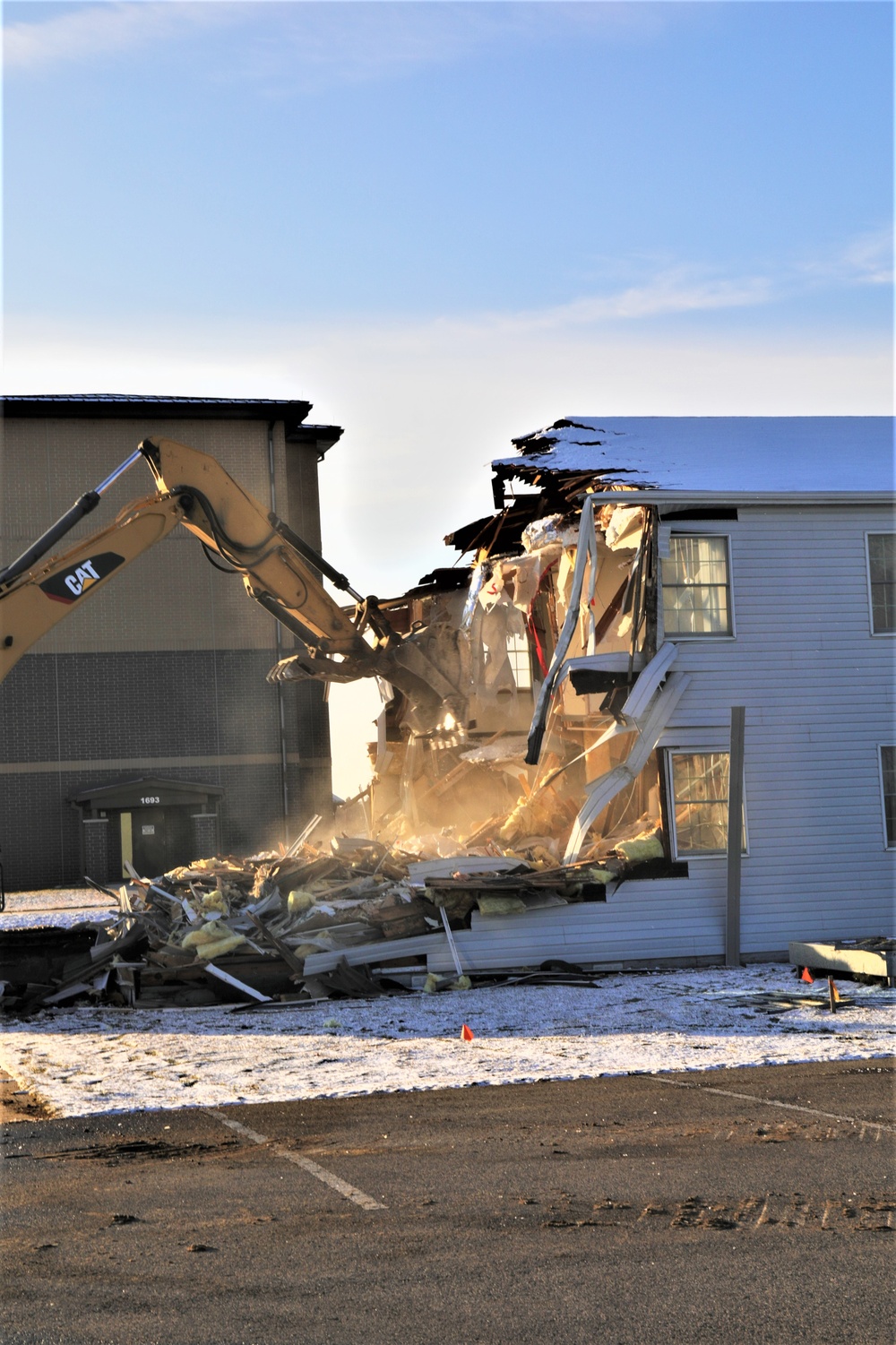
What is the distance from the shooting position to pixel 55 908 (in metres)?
27.9

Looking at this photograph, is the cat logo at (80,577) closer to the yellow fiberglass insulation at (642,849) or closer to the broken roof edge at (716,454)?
the broken roof edge at (716,454)

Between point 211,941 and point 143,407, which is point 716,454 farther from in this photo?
point 143,407

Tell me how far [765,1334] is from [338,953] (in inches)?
431

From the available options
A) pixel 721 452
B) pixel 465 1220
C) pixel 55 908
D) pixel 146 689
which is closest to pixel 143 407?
pixel 146 689

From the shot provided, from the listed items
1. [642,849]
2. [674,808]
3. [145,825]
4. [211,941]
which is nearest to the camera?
[211,941]

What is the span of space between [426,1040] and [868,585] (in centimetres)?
934

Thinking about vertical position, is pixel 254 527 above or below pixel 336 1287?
above

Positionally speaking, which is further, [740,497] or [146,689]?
[146,689]

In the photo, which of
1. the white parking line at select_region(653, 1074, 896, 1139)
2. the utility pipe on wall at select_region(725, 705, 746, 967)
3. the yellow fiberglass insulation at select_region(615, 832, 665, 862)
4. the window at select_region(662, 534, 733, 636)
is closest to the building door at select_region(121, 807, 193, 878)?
the yellow fiberglass insulation at select_region(615, 832, 665, 862)

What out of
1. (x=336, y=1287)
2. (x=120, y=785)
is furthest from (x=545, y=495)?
Result: (x=120, y=785)

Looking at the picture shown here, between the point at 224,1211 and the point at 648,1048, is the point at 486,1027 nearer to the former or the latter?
the point at 648,1048

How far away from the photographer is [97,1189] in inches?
324

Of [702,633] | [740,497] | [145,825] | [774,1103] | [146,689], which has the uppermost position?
[740,497]

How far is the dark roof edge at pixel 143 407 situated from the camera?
3631 centimetres
